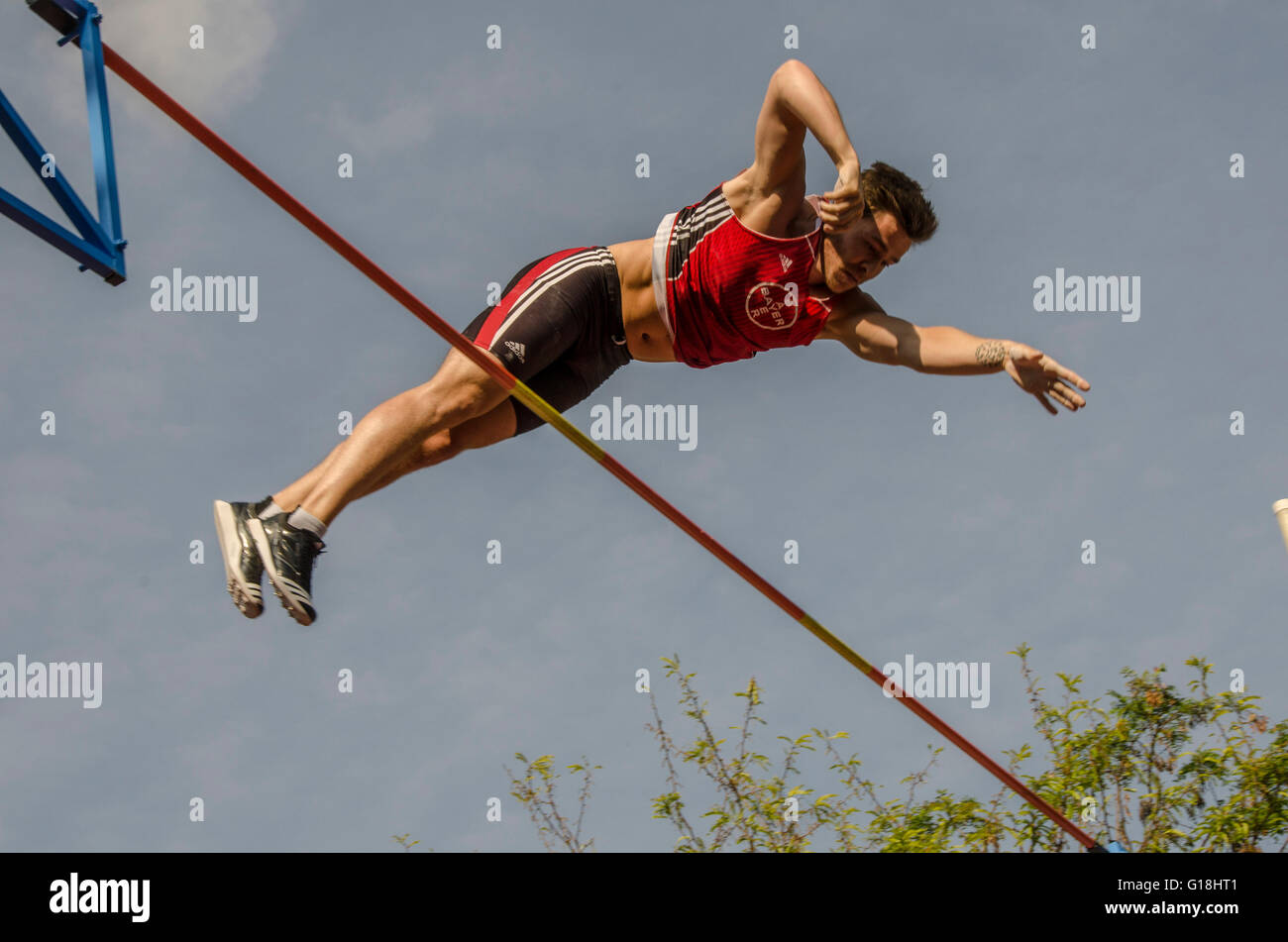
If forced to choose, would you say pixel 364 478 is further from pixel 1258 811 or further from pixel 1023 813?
pixel 1258 811

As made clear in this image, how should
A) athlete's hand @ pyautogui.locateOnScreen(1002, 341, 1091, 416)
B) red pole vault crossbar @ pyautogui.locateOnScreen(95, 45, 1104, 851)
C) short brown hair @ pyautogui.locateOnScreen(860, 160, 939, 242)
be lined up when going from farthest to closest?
1. short brown hair @ pyautogui.locateOnScreen(860, 160, 939, 242)
2. athlete's hand @ pyautogui.locateOnScreen(1002, 341, 1091, 416)
3. red pole vault crossbar @ pyautogui.locateOnScreen(95, 45, 1104, 851)

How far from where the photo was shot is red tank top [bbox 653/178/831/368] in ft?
16.2

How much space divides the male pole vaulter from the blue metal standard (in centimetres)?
92

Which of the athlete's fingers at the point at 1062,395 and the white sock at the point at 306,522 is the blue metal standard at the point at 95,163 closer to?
the white sock at the point at 306,522

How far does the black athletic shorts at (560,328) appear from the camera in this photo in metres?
4.84

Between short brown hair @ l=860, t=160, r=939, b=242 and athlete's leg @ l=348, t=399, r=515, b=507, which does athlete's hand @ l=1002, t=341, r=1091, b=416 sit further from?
athlete's leg @ l=348, t=399, r=515, b=507

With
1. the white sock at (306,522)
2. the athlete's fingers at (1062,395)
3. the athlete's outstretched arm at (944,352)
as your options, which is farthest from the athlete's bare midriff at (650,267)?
the white sock at (306,522)

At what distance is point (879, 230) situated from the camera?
5.02 m

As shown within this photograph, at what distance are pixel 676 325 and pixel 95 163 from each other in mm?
2078

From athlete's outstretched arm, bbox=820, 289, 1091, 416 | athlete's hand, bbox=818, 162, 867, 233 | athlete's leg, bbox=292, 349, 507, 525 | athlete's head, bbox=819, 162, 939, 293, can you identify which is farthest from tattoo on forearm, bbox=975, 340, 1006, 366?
athlete's leg, bbox=292, 349, 507, 525

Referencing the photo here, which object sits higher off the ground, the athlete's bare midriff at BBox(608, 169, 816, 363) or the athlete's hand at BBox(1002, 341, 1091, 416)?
the athlete's bare midriff at BBox(608, 169, 816, 363)

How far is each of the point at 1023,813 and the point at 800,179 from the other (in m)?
4.18
